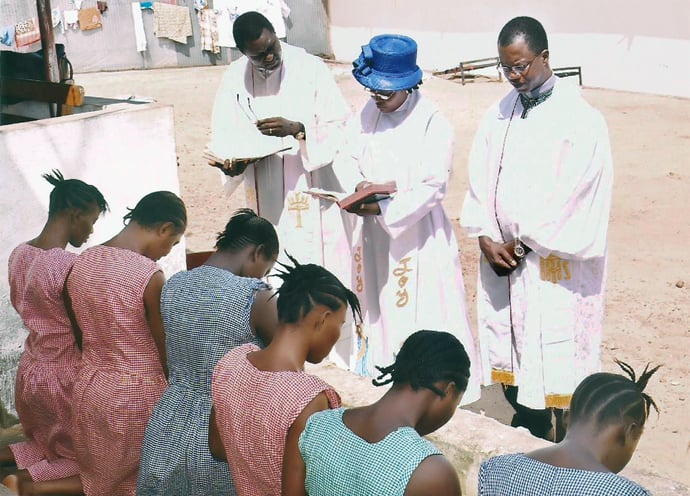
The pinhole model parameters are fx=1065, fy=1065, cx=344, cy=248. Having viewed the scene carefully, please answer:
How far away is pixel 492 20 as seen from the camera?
12.2m

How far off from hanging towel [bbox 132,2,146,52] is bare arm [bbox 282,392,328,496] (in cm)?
1839

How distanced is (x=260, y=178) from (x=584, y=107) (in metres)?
2.18

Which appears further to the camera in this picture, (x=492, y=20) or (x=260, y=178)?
(x=492, y=20)

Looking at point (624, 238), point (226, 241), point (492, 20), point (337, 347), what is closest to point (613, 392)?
point (226, 241)

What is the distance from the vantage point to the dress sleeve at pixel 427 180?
481 centimetres

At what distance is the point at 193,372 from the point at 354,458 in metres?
1.26

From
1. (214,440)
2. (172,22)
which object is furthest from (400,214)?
(172,22)

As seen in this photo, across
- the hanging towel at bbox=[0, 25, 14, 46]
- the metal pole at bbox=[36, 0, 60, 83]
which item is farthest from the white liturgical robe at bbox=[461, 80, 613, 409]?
the hanging towel at bbox=[0, 25, 14, 46]

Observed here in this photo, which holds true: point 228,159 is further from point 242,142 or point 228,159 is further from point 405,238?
point 405,238

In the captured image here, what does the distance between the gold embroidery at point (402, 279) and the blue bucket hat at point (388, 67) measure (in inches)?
33.7

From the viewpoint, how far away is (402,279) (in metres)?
5.05

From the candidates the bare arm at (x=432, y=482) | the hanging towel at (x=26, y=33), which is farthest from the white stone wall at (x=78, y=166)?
the hanging towel at (x=26, y=33)

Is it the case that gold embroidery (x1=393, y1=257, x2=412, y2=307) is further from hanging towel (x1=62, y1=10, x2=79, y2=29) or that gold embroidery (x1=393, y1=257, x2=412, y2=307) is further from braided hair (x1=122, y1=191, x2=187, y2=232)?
hanging towel (x1=62, y1=10, x2=79, y2=29)

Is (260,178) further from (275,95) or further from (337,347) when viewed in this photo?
(337,347)
